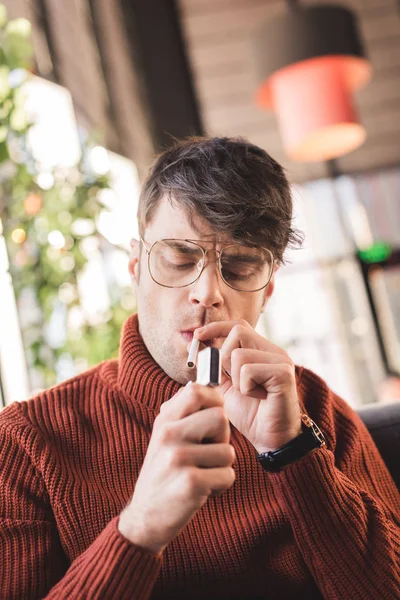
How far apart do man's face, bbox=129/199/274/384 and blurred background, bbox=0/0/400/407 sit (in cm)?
32

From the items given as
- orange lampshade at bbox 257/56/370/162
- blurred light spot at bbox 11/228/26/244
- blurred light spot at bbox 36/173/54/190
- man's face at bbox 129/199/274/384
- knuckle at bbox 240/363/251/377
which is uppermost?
orange lampshade at bbox 257/56/370/162

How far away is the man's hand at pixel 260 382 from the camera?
1189 mm

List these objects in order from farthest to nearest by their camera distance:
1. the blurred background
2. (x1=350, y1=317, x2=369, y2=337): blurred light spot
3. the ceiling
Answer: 1. (x1=350, y1=317, x2=369, y2=337): blurred light spot
2. the ceiling
3. the blurred background

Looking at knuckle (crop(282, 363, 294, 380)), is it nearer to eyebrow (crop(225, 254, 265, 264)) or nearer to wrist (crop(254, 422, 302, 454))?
wrist (crop(254, 422, 302, 454))

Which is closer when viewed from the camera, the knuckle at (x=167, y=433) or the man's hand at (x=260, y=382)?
the knuckle at (x=167, y=433)

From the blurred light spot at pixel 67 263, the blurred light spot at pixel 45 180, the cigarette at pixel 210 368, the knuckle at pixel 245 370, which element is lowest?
the knuckle at pixel 245 370

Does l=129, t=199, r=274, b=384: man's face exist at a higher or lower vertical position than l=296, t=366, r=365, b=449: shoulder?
higher

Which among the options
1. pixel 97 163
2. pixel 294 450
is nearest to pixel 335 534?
pixel 294 450

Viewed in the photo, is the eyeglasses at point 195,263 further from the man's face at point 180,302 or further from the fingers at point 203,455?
→ the fingers at point 203,455

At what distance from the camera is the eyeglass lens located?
1.40 m

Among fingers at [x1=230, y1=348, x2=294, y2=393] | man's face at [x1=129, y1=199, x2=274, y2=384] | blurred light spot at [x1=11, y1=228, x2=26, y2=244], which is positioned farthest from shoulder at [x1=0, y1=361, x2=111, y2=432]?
blurred light spot at [x1=11, y1=228, x2=26, y2=244]

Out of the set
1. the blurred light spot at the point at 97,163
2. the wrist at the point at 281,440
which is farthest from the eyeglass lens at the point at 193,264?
the blurred light spot at the point at 97,163

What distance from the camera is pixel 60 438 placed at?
1.35 m

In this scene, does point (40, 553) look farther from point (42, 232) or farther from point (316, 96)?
point (316, 96)
